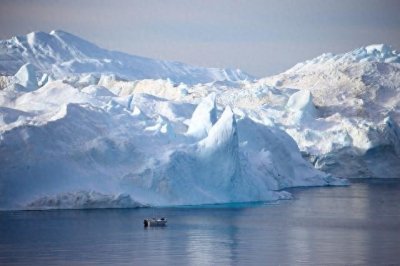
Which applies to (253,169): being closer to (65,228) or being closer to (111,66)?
(65,228)

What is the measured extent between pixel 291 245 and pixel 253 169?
20.7 m

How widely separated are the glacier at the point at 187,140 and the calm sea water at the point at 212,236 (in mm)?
1493

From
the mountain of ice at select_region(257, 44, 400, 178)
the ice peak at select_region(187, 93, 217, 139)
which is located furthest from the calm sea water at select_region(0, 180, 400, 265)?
the mountain of ice at select_region(257, 44, 400, 178)

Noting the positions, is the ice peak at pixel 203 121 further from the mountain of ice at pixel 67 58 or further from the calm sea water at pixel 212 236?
the mountain of ice at pixel 67 58

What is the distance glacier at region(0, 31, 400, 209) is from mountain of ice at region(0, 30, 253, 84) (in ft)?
133

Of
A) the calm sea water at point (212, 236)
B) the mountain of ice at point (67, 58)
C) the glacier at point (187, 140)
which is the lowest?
the calm sea water at point (212, 236)

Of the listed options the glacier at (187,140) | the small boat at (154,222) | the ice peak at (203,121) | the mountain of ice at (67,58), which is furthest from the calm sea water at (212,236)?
the mountain of ice at (67,58)

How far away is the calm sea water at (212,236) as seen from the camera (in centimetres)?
3819

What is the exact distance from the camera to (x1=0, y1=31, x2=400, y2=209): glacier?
51.3m

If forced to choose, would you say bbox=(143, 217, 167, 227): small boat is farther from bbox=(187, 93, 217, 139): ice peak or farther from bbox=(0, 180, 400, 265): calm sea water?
bbox=(187, 93, 217, 139): ice peak

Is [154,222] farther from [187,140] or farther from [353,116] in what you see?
[353,116]

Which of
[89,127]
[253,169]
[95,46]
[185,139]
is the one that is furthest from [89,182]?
[95,46]

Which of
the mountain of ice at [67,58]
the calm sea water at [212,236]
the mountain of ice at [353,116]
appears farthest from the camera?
the mountain of ice at [67,58]

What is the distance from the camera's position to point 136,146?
56.0m
